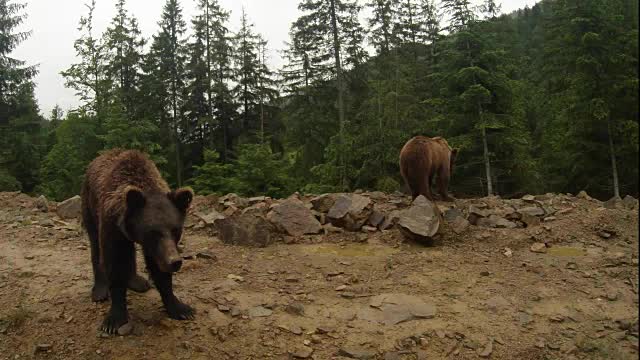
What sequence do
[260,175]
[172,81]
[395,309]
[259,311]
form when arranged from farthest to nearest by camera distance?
[172,81]
[260,175]
[395,309]
[259,311]

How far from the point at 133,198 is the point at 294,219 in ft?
13.5

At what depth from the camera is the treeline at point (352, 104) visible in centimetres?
1541

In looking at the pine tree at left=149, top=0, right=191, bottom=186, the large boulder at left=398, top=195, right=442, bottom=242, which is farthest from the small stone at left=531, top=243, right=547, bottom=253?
the pine tree at left=149, top=0, right=191, bottom=186

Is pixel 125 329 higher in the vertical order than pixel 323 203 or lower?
lower

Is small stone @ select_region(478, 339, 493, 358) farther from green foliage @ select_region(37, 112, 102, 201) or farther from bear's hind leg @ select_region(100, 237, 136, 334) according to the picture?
green foliage @ select_region(37, 112, 102, 201)

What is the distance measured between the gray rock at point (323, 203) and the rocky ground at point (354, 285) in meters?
0.04

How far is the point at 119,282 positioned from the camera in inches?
165

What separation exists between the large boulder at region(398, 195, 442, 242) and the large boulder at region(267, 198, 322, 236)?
152cm

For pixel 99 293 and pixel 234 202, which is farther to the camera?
pixel 234 202

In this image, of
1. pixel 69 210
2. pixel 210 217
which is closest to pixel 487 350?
pixel 210 217

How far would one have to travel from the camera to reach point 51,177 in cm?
2441

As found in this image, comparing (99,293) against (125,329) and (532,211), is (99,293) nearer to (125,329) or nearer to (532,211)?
(125,329)

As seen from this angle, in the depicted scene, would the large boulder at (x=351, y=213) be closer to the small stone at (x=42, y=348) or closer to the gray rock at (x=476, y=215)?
the gray rock at (x=476, y=215)

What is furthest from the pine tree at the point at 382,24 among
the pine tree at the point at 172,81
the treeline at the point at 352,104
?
the pine tree at the point at 172,81
